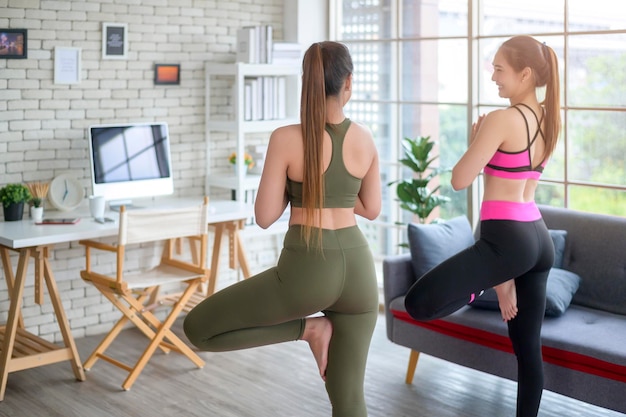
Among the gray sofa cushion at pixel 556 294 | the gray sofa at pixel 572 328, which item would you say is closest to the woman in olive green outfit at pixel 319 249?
the gray sofa at pixel 572 328

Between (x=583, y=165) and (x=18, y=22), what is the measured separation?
3.42m

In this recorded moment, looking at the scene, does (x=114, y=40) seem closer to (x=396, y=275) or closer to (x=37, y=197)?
(x=37, y=197)

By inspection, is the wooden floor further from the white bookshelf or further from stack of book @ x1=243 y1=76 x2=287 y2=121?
stack of book @ x1=243 y1=76 x2=287 y2=121

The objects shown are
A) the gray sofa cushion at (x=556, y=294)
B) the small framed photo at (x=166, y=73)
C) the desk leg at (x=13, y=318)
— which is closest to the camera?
the gray sofa cushion at (x=556, y=294)

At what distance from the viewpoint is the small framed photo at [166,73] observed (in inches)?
229

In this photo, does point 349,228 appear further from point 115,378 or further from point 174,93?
point 174,93

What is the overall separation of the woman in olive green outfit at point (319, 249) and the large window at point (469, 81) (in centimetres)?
250

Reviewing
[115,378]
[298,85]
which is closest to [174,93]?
[298,85]

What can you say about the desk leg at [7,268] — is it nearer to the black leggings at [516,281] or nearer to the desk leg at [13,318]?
the desk leg at [13,318]

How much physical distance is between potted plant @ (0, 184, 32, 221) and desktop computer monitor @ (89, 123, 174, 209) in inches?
15.9

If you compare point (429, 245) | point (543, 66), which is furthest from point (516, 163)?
point (429, 245)

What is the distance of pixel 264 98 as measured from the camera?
238 inches

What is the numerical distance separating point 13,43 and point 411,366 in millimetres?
2944

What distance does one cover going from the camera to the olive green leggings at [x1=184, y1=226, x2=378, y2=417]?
2.85m
